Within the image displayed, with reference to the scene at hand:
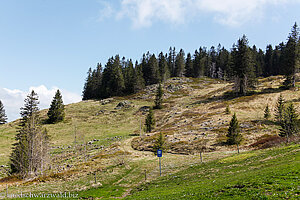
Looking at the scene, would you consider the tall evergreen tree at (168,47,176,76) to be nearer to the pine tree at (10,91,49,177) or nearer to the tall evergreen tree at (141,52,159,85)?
the tall evergreen tree at (141,52,159,85)

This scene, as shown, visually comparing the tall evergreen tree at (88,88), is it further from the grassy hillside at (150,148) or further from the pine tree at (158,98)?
the pine tree at (158,98)

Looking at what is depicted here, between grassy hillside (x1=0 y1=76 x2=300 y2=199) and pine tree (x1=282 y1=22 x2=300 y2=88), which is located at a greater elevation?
pine tree (x1=282 y1=22 x2=300 y2=88)

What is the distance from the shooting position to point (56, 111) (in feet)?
338

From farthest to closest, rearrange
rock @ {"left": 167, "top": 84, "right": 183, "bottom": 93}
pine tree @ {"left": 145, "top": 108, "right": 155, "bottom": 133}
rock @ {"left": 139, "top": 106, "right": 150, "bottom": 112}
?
1. rock @ {"left": 167, "top": 84, "right": 183, "bottom": 93}
2. rock @ {"left": 139, "top": 106, "right": 150, "bottom": 112}
3. pine tree @ {"left": 145, "top": 108, "right": 155, "bottom": 133}

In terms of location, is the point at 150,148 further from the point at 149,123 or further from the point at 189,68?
the point at 189,68

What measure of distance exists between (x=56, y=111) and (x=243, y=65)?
96.3 m

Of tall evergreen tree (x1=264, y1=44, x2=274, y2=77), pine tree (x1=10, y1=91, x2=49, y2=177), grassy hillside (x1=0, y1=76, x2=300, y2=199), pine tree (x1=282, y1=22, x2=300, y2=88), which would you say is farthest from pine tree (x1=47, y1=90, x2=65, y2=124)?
tall evergreen tree (x1=264, y1=44, x2=274, y2=77)

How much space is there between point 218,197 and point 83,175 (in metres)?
28.3

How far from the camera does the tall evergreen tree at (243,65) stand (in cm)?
8725

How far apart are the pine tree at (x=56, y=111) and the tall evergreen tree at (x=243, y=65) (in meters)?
91.5

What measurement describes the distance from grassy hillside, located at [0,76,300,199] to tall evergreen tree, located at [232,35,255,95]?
7070mm

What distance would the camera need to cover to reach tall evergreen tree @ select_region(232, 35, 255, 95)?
8725cm

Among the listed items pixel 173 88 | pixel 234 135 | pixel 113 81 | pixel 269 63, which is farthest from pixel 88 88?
pixel 269 63

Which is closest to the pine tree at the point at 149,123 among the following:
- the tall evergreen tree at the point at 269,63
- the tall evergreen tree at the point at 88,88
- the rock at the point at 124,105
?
the rock at the point at 124,105
